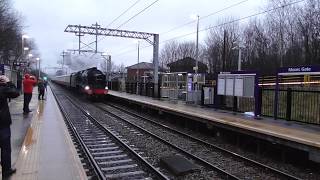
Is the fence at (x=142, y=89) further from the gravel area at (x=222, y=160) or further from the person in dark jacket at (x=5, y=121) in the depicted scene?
the person in dark jacket at (x=5, y=121)

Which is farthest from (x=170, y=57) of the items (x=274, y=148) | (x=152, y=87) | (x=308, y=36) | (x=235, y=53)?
(x=274, y=148)

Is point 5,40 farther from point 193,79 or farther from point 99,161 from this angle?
point 99,161

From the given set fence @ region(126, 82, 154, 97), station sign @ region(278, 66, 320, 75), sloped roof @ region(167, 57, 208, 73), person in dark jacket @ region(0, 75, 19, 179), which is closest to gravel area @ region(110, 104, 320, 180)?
station sign @ region(278, 66, 320, 75)

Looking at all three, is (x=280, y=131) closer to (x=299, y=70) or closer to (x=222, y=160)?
(x=222, y=160)

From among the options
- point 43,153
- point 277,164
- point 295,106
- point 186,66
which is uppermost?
point 186,66

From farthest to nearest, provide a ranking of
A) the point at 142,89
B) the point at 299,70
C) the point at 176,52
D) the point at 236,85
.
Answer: the point at 176,52 < the point at 142,89 < the point at 236,85 < the point at 299,70

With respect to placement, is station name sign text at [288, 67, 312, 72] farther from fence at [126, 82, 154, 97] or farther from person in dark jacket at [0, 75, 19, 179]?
fence at [126, 82, 154, 97]

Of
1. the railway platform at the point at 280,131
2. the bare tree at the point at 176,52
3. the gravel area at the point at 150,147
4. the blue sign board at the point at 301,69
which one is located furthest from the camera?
the bare tree at the point at 176,52

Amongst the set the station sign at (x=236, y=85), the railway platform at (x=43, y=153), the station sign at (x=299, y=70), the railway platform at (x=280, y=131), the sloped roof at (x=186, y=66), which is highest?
the sloped roof at (x=186, y=66)

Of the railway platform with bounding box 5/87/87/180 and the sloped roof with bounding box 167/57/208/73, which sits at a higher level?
the sloped roof with bounding box 167/57/208/73

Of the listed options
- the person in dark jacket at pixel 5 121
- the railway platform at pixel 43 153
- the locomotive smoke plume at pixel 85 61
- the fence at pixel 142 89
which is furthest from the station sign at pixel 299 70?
the locomotive smoke plume at pixel 85 61

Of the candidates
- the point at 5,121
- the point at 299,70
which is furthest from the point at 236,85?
the point at 5,121

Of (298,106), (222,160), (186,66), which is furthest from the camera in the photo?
(186,66)

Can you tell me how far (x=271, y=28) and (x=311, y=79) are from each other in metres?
37.5
